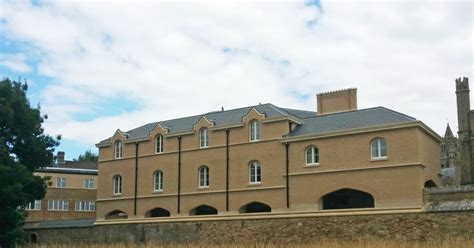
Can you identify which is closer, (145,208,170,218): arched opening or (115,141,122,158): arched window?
(145,208,170,218): arched opening

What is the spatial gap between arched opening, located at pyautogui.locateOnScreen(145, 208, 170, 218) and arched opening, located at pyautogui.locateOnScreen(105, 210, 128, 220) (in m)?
2.64

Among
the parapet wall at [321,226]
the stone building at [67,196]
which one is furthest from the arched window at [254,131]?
the stone building at [67,196]

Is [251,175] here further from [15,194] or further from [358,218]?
[15,194]

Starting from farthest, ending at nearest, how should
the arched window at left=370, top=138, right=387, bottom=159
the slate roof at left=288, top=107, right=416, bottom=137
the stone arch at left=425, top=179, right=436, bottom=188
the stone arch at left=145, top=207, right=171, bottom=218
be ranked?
the stone arch at left=145, top=207, right=171, bottom=218 → the slate roof at left=288, top=107, right=416, bottom=137 → the stone arch at left=425, top=179, right=436, bottom=188 → the arched window at left=370, top=138, right=387, bottom=159

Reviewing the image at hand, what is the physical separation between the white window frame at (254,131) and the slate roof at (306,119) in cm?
98

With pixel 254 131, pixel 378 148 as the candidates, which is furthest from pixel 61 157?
pixel 378 148

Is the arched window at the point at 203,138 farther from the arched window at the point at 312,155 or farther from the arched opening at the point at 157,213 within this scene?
the arched window at the point at 312,155

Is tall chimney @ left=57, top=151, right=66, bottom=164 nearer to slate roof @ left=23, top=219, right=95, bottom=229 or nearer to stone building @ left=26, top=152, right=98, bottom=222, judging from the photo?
stone building @ left=26, top=152, right=98, bottom=222

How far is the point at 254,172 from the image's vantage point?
44250mm

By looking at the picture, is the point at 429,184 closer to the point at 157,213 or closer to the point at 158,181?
the point at 158,181

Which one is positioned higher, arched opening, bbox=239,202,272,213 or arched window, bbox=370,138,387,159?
arched window, bbox=370,138,387,159

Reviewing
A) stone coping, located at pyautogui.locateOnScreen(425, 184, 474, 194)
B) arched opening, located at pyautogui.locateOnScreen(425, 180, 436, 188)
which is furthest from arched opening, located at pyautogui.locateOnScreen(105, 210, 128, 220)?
stone coping, located at pyautogui.locateOnScreen(425, 184, 474, 194)

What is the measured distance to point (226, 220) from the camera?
4288 centimetres

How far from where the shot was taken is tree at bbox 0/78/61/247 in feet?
126
